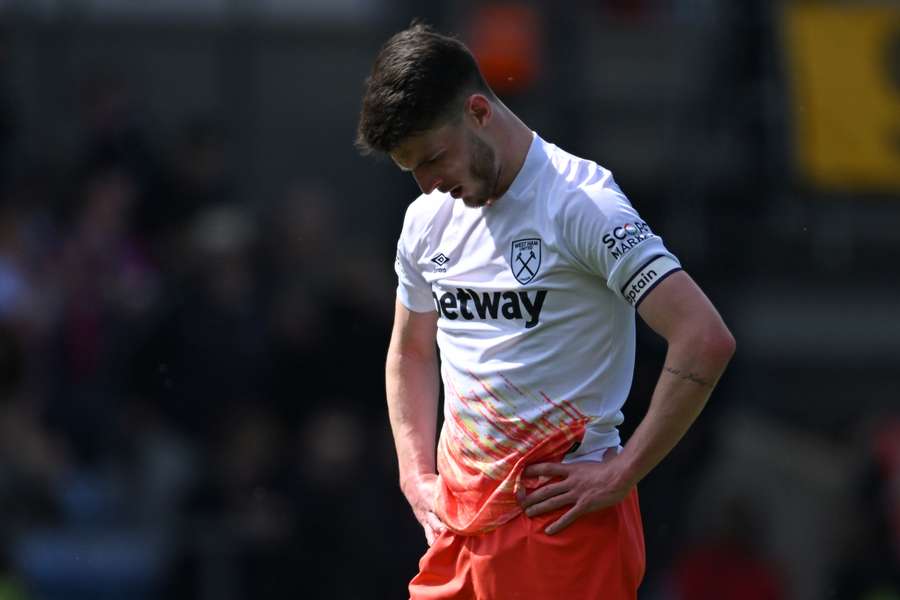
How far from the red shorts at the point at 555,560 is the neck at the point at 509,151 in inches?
32.6

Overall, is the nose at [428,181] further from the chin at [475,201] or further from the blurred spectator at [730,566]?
the blurred spectator at [730,566]

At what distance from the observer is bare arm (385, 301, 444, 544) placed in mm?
4309

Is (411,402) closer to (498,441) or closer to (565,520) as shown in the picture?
(498,441)

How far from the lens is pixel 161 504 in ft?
30.0

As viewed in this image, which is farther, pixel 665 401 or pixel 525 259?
pixel 525 259

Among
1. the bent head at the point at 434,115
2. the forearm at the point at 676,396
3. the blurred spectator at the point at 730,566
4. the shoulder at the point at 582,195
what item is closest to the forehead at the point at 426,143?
the bent head at the point at 434,115

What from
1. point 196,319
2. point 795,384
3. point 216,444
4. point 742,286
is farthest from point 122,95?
point 795,384

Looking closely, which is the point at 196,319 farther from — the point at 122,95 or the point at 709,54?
the point at 709,54

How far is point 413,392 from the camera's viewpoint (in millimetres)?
4367

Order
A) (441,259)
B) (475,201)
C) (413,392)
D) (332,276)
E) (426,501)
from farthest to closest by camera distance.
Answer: (332,276)
(413,392)
(426,501)
(441,259)
(475,201)

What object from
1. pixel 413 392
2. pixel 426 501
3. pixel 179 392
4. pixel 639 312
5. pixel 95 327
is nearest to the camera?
pixel 639 312

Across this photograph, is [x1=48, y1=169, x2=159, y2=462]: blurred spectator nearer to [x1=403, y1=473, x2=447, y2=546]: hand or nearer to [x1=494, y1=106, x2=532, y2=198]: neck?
[x1=403, y1=473, x2=447, y2=546]: hand

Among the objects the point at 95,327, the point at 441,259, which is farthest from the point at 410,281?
the point at 95,327

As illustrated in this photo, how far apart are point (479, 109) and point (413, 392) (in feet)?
3.06
